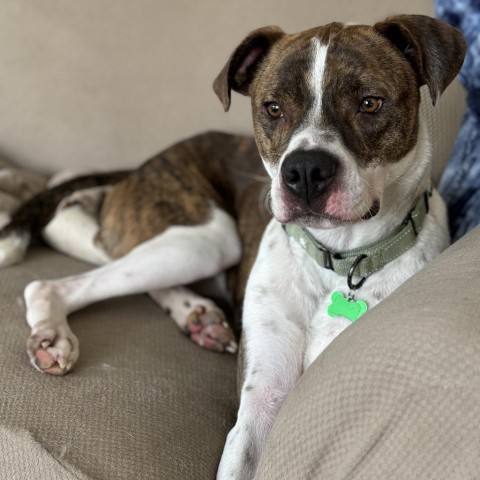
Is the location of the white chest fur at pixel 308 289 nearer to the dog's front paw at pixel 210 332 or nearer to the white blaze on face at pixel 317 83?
the dog's front paw at pixel 210 332

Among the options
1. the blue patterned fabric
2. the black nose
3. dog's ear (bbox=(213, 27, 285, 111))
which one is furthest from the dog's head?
the blue patterned fabric

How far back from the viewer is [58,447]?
5.13 feet

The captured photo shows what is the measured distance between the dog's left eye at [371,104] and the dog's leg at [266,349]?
1.65 ft

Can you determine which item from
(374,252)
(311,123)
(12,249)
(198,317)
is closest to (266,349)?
(374,252)

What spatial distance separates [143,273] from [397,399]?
142 cm

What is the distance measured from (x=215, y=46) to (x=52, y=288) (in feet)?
4.07

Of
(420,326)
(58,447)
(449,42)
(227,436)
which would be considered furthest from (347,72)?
(58,447)

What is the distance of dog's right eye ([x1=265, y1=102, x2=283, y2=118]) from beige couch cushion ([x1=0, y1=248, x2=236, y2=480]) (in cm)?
79

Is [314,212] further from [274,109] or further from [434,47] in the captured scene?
[434,47]

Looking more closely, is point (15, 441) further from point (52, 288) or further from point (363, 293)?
point (363, 293)

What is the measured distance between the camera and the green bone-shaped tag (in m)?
1.89

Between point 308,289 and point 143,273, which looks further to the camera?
Answer: point 143,273

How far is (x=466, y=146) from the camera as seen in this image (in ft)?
7.76

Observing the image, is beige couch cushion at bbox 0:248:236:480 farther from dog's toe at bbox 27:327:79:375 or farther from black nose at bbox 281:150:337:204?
black nose at bbox 281:150:337:204
